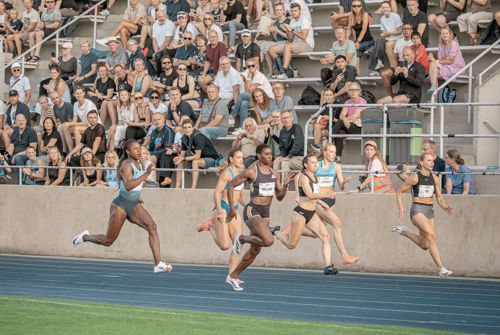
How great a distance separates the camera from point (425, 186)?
66.4 feet

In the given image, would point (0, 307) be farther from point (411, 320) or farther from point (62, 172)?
point (62, 172)

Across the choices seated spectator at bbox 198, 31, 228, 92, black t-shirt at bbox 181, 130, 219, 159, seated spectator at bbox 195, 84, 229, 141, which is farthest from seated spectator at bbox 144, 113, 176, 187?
seated spectator at bbox 198, 31, 228, 92

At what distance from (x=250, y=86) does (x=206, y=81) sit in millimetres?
1671

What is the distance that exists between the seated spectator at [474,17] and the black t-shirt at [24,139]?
9.77m

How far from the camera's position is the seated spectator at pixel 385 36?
2511 centimetres

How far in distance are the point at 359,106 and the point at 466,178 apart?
94.8 inches

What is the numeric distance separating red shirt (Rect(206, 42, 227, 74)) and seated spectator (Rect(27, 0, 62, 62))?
7.03 m

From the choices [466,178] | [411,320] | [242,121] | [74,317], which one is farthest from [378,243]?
[74,317]

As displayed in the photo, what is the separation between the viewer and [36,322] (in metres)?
13.6

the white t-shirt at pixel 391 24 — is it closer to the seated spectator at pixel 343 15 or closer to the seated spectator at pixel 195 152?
the seated spectator at pixel 343 15

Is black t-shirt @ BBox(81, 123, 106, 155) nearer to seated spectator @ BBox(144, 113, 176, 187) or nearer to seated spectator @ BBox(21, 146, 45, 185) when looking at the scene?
seated spectator @ BBox(21, 146, 45, 185)

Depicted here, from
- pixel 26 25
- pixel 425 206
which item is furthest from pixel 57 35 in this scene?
pixel 425 206

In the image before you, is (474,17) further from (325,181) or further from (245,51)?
(325,181)

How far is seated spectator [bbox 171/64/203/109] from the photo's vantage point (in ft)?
87.8
